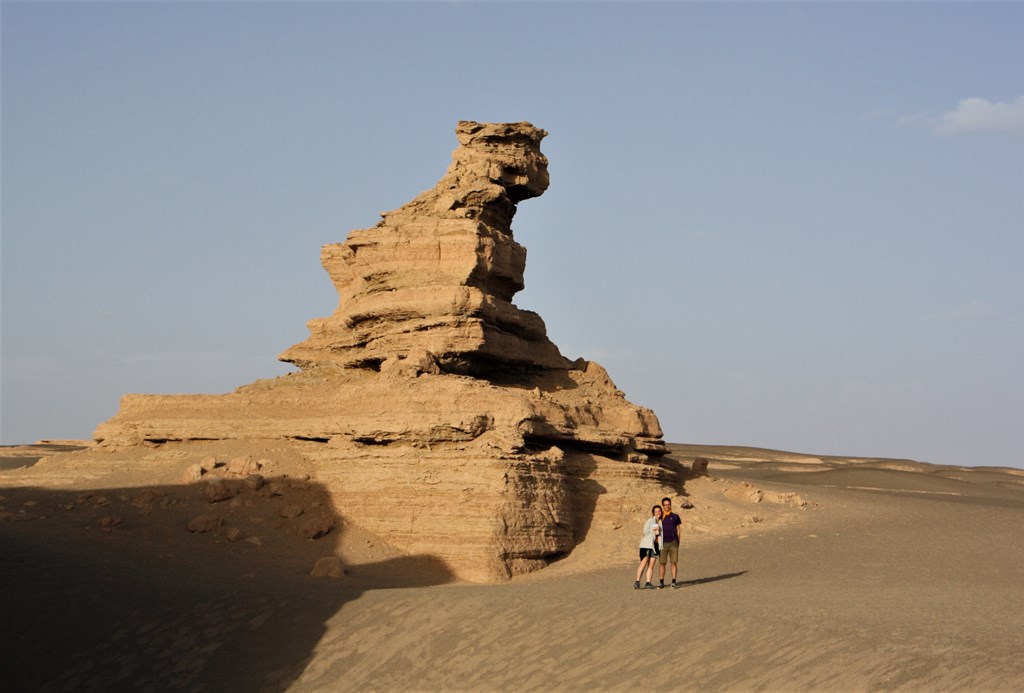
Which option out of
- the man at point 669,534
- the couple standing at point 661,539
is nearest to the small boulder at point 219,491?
the couple standing at point 661,539

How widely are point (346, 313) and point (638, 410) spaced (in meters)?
8.11

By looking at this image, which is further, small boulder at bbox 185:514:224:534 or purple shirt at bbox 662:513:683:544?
small boulder at bbox 185:514:224:534

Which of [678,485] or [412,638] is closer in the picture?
[412,638]

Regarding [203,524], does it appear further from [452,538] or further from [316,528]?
[452,538]

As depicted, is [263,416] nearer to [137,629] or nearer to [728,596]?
[137,629]

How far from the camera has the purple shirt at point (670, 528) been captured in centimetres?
1881

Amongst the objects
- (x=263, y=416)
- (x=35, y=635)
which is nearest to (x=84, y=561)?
(x=35, y=635)

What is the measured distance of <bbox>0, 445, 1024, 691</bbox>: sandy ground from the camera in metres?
14.3

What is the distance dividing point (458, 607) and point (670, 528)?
3932 mm

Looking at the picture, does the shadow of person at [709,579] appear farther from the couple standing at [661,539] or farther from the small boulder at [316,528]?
the small boulder at [316,528]

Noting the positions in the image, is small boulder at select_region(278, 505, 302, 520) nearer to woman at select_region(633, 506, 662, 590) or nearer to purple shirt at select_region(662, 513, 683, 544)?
woman at select_region(633, 506, 662, 590)

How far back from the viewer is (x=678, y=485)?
28.3 meters

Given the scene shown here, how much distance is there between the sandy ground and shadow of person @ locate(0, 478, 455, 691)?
41 mm

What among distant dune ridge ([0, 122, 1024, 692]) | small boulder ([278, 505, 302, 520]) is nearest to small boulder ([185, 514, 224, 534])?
distant dune ridge ([0, 122, 1024, 692])
